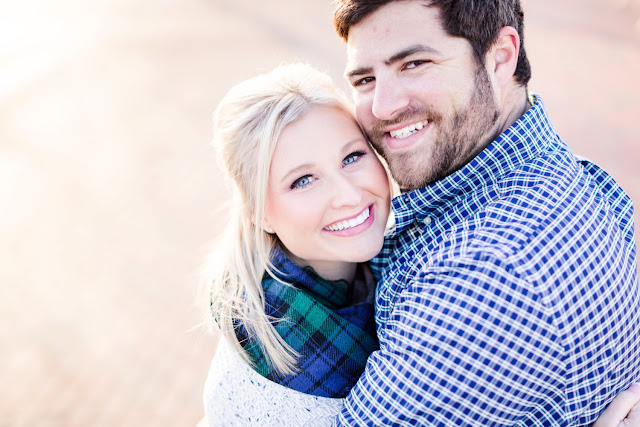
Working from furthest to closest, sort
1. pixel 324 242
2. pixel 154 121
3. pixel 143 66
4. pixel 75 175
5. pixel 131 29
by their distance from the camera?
pixel 131 29 → pixel 143 66 → pixel 154 121 → pixel 75 175 → pixel 324 242

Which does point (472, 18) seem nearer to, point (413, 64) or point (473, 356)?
point (413, 64)

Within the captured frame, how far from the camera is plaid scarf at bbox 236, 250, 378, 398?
6.43ft

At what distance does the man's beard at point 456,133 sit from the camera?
1982mm

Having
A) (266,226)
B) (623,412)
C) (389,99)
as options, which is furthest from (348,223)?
(623,412)

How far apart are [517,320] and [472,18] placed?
1104 mm

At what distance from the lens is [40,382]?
13.1 feet

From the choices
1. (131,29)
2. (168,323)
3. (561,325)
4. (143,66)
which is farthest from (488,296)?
(131,29)

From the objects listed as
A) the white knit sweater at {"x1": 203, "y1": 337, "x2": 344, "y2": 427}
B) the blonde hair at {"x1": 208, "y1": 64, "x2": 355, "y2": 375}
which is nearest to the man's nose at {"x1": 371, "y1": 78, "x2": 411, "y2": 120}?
the blonde hair at {"x1": 208, "y1": 64, "x2": 355, "y2": 375}

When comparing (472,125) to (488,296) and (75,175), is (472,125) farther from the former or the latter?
(75,175)

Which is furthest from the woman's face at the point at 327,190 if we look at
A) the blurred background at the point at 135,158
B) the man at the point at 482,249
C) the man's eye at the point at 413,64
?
the blurred background at the point at 135,158

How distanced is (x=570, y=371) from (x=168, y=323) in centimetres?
357

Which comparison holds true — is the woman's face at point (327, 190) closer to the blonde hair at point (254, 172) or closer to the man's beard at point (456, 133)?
the blonde hair at point (254, 172)

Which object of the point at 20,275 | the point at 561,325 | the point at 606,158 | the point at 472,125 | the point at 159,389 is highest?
the point at 472,125

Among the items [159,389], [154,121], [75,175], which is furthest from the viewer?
[154,121]
